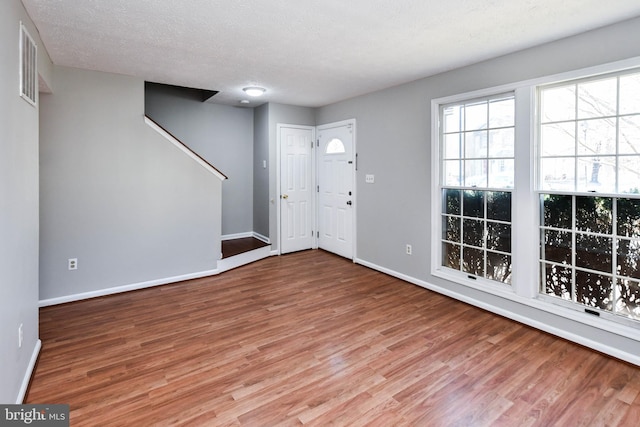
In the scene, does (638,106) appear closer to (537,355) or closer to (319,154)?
(537,355)

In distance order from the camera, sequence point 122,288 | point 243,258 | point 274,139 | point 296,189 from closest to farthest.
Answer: point 122,288, point 243,258, point 274,139, point 296,189

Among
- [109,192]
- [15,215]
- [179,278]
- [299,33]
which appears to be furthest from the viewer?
[179,278]

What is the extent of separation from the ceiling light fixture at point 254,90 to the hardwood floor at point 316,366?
8.71 feet

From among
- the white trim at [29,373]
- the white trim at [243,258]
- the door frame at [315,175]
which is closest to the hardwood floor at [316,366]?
the white trim at [29,373]

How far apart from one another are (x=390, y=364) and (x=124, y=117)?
3.72 meters

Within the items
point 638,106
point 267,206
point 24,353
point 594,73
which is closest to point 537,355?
point 638,106

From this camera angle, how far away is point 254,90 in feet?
14.8

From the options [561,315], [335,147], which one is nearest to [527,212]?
[561,315]

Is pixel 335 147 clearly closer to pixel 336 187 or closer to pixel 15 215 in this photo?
pixel 336 187

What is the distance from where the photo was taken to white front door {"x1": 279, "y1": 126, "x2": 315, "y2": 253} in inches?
220

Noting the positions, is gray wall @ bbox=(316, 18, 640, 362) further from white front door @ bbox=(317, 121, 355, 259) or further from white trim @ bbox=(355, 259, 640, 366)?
white front door @ bbox=(317, 121, 355, 259)

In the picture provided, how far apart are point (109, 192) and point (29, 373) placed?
2.04m

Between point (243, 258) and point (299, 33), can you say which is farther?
point (243, 258)

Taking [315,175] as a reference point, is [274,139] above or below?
above
